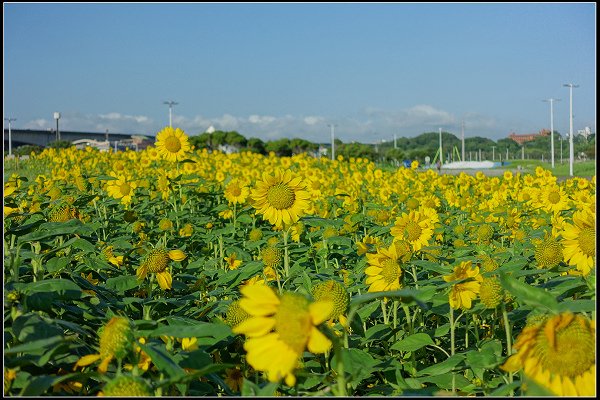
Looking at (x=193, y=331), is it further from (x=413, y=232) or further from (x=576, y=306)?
(x=413, y=232)

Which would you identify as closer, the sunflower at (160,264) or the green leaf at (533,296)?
the green leaf at (533,296)

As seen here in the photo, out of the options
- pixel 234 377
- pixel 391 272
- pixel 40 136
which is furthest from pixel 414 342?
pixel 40 136

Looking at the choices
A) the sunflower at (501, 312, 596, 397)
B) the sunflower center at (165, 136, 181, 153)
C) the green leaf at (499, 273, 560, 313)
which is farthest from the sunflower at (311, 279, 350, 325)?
the sunflower center at (165, 136, 181, 153)

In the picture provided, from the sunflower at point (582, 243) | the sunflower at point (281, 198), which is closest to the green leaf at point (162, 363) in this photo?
the sunflower at point (582, 243)

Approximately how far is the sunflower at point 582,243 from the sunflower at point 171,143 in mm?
3763

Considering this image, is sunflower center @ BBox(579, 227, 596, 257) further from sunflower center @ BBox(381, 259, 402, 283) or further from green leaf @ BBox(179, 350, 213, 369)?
green leaf @ BBox(179, 350, 213, 369)

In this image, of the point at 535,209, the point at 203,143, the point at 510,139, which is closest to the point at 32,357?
the point at 535,209

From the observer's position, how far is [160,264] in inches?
97.4

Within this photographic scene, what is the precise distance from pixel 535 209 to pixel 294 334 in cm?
501

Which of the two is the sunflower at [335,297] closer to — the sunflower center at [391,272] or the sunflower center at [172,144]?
the sunflower center at [391,272]

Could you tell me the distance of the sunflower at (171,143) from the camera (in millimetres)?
5586

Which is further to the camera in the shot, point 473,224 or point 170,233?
point 170,233

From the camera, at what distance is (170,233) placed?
210 inches

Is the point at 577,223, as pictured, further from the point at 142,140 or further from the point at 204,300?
the point at 142,140
